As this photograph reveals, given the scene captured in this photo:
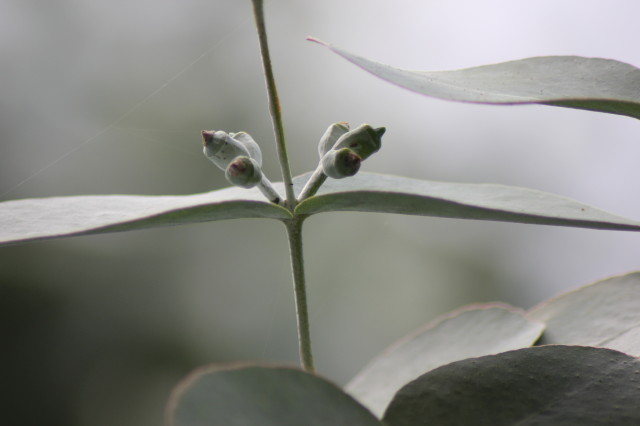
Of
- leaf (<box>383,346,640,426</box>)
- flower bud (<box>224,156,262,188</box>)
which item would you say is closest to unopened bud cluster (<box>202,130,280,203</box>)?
flower bud (<box>224,156,262,188</box>)

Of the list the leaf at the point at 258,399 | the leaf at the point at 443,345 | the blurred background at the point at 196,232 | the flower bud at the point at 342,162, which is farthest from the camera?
the blurred background at the point at 196,232

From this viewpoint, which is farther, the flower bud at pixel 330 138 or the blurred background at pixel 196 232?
the blurred background at pixel 196 232

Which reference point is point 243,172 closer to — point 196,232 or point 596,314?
point 596,314

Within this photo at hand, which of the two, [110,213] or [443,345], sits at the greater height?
[110,213]

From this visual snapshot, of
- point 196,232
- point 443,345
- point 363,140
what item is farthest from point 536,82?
point 196,232

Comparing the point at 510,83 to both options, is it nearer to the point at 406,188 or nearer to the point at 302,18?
the point at 406,188

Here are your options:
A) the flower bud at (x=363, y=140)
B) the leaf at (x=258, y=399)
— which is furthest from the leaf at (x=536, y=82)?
the leaf at (x=258, y=399)

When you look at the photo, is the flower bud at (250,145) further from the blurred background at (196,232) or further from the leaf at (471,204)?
the blurred background at (196,232)
